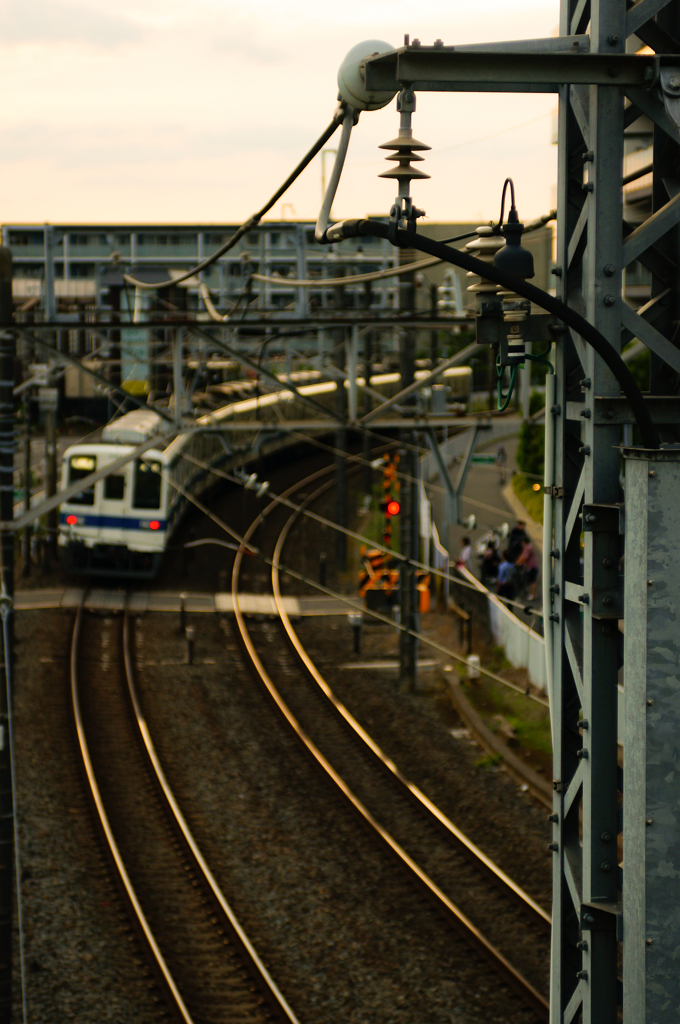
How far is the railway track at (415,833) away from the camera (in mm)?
8914

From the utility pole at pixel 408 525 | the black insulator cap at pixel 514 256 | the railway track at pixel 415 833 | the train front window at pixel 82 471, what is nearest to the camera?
the black insulator cap at pixel 514 256

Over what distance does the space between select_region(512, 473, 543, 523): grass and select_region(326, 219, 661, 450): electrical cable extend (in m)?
21.5

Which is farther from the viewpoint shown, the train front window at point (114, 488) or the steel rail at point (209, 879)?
the train front window at point (114, 488)

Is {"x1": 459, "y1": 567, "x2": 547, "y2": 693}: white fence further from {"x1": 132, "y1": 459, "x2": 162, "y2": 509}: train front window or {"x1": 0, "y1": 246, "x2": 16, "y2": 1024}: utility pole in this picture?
{"x1": 132, "y1": 459, "x2": 162, "y2": 509}: train front window

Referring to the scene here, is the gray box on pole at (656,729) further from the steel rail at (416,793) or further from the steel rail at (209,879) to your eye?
the steel rail at (416,793)

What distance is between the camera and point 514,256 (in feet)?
11.2

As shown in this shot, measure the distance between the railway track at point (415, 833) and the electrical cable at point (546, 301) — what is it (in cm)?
617

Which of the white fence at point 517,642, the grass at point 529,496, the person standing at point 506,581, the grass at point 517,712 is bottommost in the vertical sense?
the grass at point 517,712

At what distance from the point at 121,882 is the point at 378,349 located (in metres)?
26.0

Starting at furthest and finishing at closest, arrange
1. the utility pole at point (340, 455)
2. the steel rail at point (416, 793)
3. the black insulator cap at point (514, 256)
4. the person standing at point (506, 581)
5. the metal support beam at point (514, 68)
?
the utility pole at point (340, 455), the person standing at point (506, 581), the steel rail at point (416, 793), the black insulator cap at point (514, 256), the metal support beam at point (514, 68)

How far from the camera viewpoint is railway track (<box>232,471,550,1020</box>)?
29.2 feet

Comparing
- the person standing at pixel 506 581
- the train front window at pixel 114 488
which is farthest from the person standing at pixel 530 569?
the train front window at pixel 114 488

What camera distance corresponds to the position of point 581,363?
3477mm

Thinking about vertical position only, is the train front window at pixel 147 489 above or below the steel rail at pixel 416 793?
above
